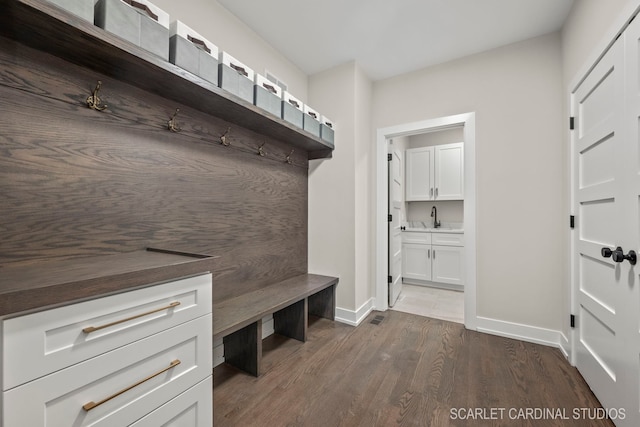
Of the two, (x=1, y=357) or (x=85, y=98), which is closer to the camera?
(x=1, y=357)

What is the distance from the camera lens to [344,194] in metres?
2.79

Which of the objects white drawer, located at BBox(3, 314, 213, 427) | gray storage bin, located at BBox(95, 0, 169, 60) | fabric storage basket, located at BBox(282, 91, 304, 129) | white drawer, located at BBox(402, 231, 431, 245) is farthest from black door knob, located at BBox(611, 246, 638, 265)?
white drawer, located at BBox(402, 231, 431, 245)

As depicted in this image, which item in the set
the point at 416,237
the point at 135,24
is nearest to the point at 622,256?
the point at 135,24

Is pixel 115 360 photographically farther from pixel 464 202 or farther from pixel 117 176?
pixel 464 202

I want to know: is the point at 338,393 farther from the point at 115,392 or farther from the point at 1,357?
the point at 1,357

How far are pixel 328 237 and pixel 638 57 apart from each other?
7.65 feet

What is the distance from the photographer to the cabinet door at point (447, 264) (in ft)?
13.0

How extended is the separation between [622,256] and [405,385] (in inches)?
53.3

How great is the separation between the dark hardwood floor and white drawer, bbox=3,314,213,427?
54 centimetres

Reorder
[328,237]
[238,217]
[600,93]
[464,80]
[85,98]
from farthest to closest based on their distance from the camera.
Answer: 1. [328,237]
2. [464,80]
3. [238,217]
4. [600,93]
5. [85,98]

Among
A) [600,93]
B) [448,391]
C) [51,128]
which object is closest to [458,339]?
[448,391]

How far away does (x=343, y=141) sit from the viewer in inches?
111

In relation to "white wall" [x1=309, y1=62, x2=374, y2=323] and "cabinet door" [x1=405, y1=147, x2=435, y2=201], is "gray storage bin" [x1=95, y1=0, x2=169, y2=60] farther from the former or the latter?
"cabinet door" [x1=405, y1=147, x2=435, y2=201]

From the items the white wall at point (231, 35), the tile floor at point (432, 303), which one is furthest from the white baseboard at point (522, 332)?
the white wall at point (231, 35)
